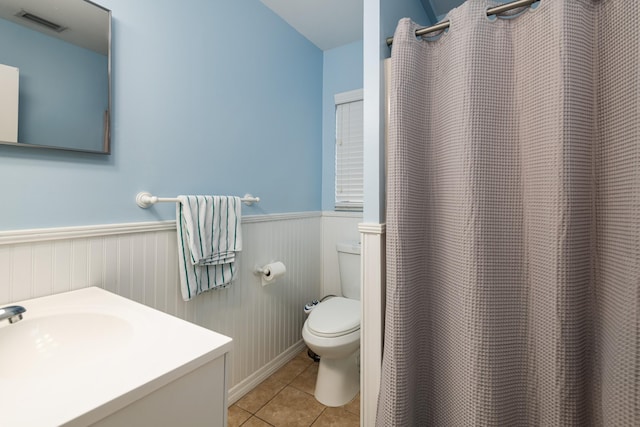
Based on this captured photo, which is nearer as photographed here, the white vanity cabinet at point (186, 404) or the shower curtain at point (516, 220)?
the white vanity cabinet at point (186, 404)

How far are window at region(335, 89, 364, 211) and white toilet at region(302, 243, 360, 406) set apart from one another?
45 cm

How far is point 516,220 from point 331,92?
1672 mm

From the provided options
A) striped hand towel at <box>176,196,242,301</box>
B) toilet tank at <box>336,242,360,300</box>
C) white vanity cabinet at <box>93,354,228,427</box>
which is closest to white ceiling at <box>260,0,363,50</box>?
striped hand towel at <box>176,196,242,301</box>

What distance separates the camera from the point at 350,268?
1.81m

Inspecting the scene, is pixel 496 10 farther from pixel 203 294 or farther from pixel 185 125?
pixel 203 294

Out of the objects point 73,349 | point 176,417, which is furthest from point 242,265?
point 176,417

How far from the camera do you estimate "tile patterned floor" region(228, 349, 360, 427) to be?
1348 millimetres

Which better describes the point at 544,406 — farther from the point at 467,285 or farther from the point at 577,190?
the point at 577,190

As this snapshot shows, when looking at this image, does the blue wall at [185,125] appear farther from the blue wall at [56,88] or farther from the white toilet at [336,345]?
the white toilet at [336,345]

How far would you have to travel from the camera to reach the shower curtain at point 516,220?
73 centimetres

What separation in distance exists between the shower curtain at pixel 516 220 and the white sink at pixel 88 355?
2.22ft

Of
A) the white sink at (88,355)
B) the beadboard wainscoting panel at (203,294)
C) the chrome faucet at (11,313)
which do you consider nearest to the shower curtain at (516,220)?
the white sink at (88,355)

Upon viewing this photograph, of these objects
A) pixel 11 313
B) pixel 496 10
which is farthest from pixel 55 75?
pixel 496 10

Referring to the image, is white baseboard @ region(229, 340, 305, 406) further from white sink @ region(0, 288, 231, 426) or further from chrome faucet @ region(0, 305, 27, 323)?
chrome faucet @ region(0, 305, 27, 323)
